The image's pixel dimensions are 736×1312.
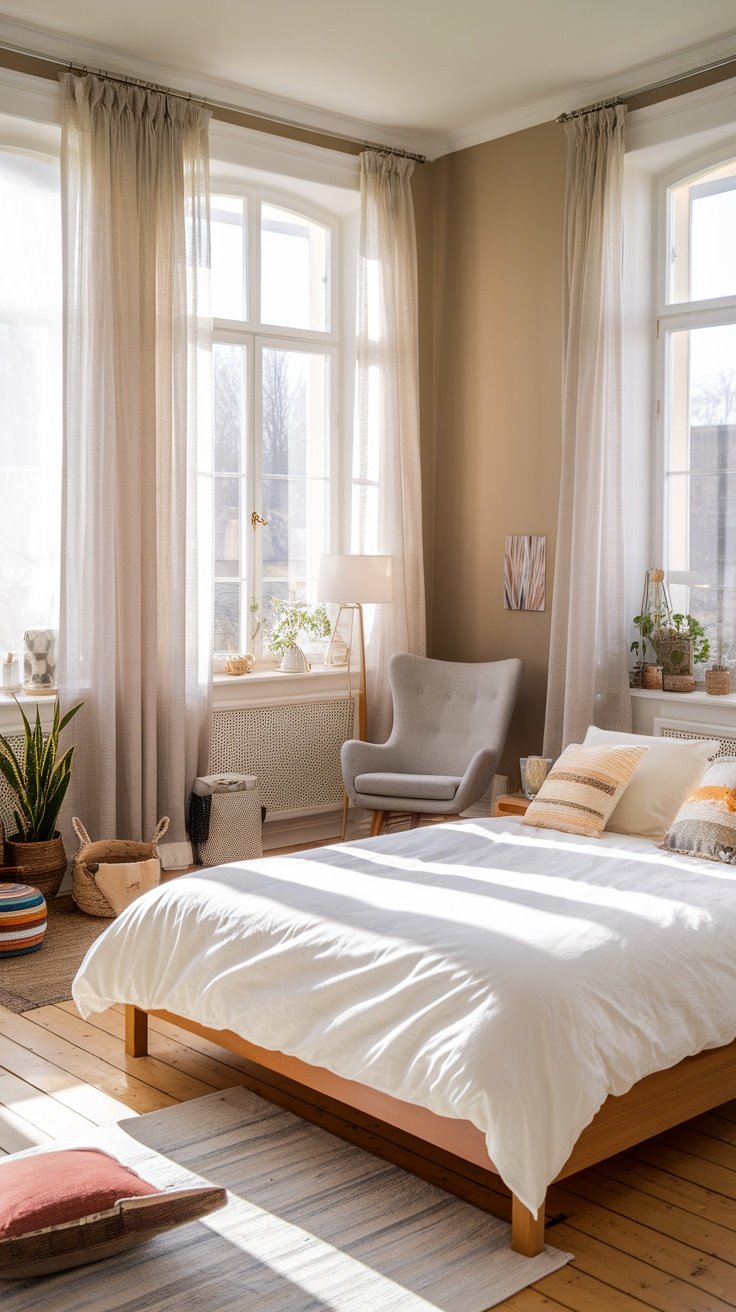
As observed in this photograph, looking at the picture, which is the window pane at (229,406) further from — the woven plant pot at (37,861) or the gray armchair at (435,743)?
the woven plant pot at (37,861)

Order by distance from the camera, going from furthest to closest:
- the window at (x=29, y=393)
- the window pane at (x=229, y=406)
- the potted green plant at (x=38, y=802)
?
the window pane at (x=229, y=406), the window at (x=29, y=393), the potted green plant at (x=38, y=802)

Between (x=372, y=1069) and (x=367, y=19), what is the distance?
3810mm

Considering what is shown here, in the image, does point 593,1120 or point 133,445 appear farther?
point 133,445

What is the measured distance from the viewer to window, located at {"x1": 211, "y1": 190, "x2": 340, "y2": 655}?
19.0 feet

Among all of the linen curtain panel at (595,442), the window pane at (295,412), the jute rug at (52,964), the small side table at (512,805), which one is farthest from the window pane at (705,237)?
the jute rug at (52,964)

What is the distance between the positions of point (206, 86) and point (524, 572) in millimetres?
2495

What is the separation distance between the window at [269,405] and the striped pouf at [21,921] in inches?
70.0

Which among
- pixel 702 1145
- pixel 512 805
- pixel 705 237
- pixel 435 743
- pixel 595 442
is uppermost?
pixel 705 237

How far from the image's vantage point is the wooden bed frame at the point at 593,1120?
97.0 inches

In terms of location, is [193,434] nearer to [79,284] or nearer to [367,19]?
[79,284]

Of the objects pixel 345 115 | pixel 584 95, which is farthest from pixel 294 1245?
pixel 345 115

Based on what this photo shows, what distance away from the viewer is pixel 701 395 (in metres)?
5.32

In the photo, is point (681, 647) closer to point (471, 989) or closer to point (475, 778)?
point (475, 778)

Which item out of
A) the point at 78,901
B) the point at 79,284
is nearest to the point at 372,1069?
the point at 78,901
